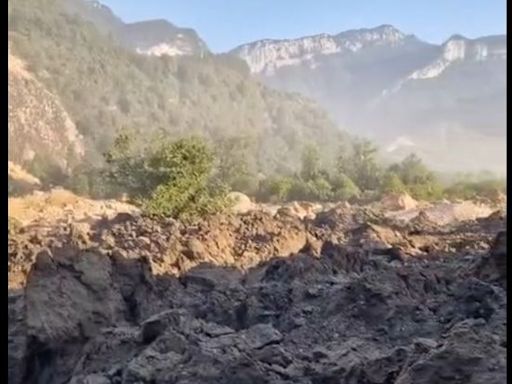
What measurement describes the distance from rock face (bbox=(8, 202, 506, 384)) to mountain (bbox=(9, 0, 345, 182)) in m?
0.25

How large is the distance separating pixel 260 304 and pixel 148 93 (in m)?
0.66

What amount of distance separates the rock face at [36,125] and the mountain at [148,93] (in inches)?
0.5

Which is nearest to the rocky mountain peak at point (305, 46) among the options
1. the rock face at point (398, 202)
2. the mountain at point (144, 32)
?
the mountain at point (144, 32)

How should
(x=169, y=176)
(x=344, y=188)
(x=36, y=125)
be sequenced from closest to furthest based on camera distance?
1. (x=36, y=125)
2. (x=169, y=176)
3. (x=344, y=188)

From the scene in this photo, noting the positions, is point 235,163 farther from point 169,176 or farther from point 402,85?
point 402,85

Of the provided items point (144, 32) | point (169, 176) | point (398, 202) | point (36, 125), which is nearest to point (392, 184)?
point (398, 202)

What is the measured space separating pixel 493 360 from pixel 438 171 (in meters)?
0.72

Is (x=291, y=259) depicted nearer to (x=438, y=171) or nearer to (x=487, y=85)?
(x=438, y=171)

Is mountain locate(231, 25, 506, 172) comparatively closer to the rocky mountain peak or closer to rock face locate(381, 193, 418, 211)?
the rocky mountain peak

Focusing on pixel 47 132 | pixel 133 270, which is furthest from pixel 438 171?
pixel 47 132

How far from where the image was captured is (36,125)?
185cm

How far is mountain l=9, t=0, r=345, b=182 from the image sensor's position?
187cm

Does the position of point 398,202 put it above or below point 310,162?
below

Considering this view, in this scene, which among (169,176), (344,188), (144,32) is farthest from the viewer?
(344,188)
